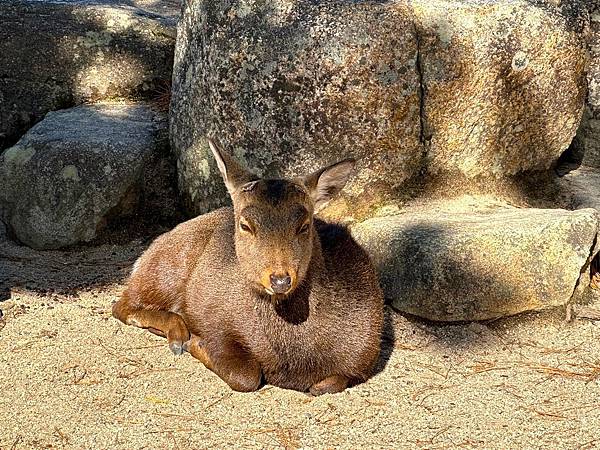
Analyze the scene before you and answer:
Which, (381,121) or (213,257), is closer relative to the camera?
(213,257)

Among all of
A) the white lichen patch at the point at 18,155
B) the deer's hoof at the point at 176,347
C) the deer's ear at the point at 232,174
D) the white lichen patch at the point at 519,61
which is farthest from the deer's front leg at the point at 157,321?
the white lichen patch at the point at 519,61

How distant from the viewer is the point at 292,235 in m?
4.87

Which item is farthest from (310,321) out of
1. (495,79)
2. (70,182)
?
(70,182)

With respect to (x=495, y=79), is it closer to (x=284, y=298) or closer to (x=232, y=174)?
(x=232, y=174)

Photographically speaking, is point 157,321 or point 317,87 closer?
point 157,321

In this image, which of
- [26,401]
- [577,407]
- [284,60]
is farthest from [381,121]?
[26,401]

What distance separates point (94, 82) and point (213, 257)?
346 cm

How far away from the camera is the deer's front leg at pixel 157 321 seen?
577 centimetres

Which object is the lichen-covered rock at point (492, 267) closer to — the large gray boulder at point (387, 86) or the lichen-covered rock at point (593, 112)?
the large gray boulder at point (387, 86)

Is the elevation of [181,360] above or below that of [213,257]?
below

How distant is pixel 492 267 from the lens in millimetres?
6020

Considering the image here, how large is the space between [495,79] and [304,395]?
299 cm

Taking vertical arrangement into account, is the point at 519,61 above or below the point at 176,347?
above

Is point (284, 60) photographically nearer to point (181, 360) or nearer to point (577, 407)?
point (181, 360)
